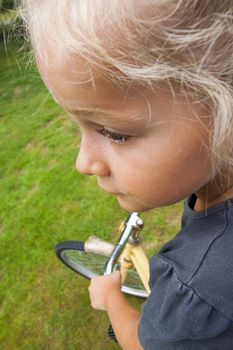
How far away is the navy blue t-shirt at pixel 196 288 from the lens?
0.84 m

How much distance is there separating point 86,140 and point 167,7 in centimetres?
35

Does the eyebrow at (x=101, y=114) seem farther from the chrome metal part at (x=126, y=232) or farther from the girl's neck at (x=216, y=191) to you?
the chrome metal part at (x=126, y=232)

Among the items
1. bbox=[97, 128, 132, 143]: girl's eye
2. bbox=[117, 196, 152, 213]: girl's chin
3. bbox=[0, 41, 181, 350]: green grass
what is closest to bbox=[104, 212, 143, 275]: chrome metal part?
bbox=[0, 41, 181, 350]: green grass

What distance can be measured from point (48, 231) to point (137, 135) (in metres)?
2.56

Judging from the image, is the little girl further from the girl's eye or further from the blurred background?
the blurred background

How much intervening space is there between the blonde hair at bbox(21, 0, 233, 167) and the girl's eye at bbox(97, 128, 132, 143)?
0.14m

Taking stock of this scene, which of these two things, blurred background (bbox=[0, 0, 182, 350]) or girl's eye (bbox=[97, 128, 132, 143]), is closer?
girl's eye (bbox=[97, 128, 132, 143])

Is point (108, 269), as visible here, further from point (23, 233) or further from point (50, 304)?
point (23, 233)

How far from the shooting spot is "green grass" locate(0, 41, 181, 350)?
2605 millimetres

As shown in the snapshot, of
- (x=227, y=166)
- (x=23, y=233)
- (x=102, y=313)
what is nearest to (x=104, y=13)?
(x=227, y=166)

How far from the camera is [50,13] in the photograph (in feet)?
2.49

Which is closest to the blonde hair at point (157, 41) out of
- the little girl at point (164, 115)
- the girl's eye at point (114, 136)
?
the little girl at point (164, 115)

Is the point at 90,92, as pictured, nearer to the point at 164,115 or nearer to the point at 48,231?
the point at 164,115

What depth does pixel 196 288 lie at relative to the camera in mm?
849
